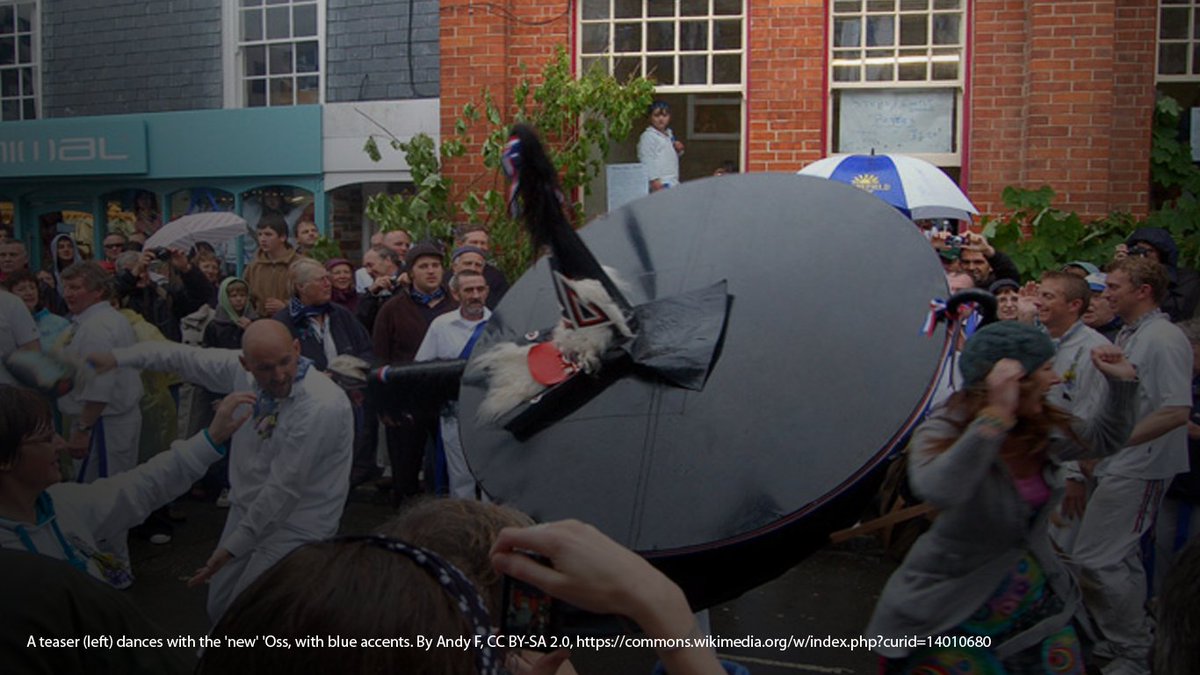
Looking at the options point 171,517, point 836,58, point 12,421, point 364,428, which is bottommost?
point 171,517

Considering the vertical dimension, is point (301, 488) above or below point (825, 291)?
below

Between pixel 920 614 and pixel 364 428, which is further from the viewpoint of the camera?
pixel 364 428

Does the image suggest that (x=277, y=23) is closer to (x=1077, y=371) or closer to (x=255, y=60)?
(x=255, y=60)

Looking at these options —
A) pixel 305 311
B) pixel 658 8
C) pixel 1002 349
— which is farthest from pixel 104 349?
pixel 658 8

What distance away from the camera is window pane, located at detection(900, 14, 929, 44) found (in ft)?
26.3

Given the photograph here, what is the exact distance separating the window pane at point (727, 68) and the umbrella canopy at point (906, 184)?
221cm

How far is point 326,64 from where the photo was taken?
32.2ft

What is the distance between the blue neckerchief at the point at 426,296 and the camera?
615 cm

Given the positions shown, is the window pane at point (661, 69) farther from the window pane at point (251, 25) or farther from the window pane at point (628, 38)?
the window pane at point (251, 25)

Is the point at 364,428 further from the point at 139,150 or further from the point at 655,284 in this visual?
the point at 139,150

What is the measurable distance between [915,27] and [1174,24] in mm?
2051

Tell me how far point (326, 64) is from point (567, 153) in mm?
3268

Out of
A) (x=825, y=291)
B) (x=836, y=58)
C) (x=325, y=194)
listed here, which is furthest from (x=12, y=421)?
(x=325, y=194)

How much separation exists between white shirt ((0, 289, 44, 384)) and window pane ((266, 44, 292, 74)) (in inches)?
196
